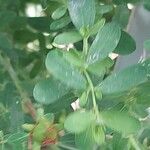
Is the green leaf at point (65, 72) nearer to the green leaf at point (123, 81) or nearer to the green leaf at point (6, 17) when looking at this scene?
the green leaf at point (123, 81)

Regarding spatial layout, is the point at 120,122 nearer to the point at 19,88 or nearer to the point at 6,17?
the point at 19,88

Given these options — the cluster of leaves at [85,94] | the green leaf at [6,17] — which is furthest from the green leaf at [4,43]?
the cluster of leaves at [85,94]

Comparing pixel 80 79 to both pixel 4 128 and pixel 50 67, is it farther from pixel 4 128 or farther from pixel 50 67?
pixel 4 128

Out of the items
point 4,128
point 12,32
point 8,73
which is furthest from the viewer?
point 12,32

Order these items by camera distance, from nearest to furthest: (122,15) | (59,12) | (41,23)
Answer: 1. (59,12)
2. (122,15)
3. (41,23)

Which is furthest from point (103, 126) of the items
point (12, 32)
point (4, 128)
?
point (12, 32)

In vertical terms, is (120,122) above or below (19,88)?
above

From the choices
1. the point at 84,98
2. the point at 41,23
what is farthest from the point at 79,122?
the point at 41,23
